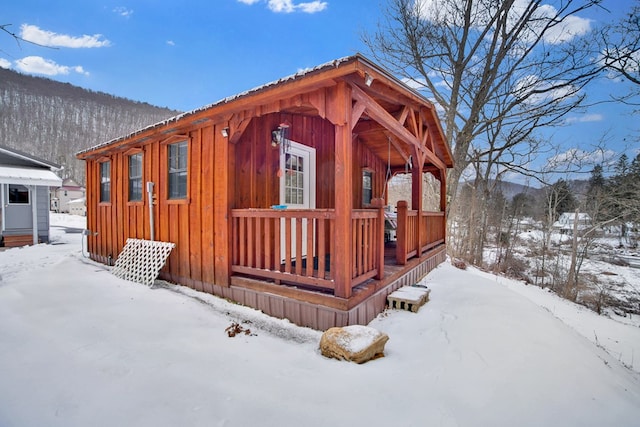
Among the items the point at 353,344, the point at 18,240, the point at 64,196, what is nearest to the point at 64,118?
the point at 64,196

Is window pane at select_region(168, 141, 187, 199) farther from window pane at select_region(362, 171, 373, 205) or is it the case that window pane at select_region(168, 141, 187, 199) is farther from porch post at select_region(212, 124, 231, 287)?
window pane at select_region(362, 171, 373, 205)

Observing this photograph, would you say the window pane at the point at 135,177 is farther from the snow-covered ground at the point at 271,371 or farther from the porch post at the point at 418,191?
the porch post at the point at 418,191

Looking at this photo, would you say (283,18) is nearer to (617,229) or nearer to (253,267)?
(253,267)

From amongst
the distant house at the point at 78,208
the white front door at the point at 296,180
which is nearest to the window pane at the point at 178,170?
the white front door at the point at 296,180

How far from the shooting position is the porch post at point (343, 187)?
2.96 m

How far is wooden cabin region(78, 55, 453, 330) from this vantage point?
3053 millimetres

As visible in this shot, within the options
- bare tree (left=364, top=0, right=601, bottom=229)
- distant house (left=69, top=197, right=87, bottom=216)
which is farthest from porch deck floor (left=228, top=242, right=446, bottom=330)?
distant house (left=69, top=197, right=87, bottom=216)

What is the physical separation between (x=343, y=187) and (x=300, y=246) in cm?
84

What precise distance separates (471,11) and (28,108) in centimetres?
7297

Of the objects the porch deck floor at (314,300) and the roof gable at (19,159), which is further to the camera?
the roof gable at (19,159)

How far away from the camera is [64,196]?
36.4 metres

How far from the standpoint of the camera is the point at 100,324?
3086 millimetres

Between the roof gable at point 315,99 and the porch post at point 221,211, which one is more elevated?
the roof gable at point 315,99

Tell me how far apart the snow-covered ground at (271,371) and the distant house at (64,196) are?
41.2 metres
